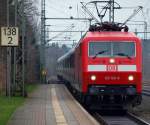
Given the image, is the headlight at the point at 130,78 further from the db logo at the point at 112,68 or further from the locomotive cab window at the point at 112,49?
the locomotive cab window at the point at 112,49

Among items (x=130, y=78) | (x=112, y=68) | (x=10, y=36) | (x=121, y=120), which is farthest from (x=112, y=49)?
(x=10, y=36)

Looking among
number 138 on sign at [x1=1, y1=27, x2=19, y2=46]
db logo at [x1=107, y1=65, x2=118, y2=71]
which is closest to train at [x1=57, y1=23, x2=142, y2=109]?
db logo at [x1=107, y1=65, x2=118, y2=71]

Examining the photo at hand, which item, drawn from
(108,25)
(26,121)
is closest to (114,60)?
(108,25)

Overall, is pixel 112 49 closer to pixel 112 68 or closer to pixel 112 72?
pixel 112 68

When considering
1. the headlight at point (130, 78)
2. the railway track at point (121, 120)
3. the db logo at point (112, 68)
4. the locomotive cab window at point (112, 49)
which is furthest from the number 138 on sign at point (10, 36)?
the headlight at point (130, 78)

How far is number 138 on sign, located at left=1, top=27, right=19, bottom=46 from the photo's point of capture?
963 inches

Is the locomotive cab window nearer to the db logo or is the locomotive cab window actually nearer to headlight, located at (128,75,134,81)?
the db logo

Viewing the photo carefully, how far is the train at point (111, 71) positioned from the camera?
84.7ft

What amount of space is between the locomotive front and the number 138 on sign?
126 inches

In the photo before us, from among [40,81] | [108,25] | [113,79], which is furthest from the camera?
[40,81]

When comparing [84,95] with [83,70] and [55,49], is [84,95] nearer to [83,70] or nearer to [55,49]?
[83,70]

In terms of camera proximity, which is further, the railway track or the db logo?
the db logo

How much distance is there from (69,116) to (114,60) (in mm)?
5038

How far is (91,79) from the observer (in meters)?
26.0
